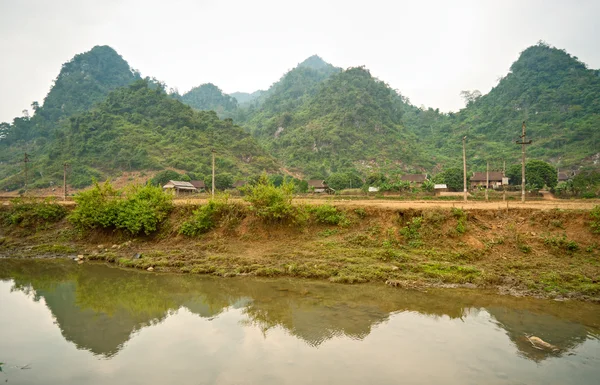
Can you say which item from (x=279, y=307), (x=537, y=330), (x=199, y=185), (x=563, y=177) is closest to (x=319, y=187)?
(x=199, y=185)

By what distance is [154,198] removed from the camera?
22.8 meters

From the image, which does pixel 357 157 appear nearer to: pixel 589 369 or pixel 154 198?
pixel 154 198

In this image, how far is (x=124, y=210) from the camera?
22.0m

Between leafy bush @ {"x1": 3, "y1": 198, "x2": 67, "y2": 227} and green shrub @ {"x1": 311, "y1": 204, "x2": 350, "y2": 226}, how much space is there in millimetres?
20171

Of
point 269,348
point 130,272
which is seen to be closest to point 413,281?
point 269,348

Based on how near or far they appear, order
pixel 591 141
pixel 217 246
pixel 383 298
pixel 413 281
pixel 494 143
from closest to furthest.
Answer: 1. pixel 383 298
2. pixel 413 281
3. pixel 217 246
4. pixel 591 141
5. pixel 494 143

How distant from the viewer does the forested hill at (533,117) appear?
69.4 metres

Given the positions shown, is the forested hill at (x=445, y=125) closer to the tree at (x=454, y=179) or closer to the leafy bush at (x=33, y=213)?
the tree at (x=454, y=179)

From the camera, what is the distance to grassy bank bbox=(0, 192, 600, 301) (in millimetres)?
14227

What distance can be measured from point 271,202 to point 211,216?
14.3 ft

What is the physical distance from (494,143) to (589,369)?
8402 cm

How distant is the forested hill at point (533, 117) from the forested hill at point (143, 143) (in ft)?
171

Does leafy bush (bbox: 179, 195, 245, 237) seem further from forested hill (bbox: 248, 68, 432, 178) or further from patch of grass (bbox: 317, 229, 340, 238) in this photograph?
forested hill (bbox: 248, 68, 432, 178)

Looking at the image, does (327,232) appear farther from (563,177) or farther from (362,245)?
(563,177)
